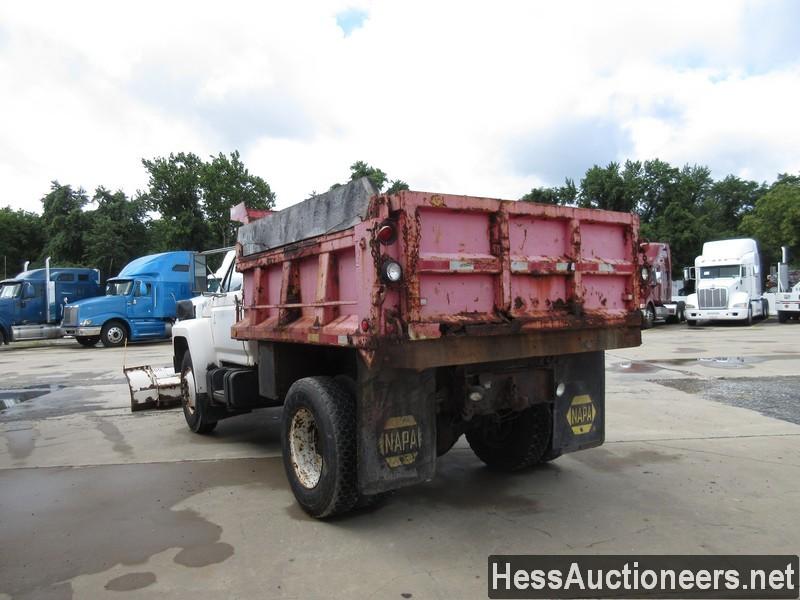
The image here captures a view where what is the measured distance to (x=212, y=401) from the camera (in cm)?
671

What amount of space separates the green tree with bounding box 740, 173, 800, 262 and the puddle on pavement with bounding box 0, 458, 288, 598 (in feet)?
143

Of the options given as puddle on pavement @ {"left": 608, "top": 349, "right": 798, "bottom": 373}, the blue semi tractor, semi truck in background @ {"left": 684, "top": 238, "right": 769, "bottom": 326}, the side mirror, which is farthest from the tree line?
the side mirror

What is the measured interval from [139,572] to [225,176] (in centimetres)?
4118

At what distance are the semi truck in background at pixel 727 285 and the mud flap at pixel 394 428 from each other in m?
24.2

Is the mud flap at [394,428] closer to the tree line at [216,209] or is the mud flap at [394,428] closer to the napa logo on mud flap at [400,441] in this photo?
the napa logo on mud flap at [400,441]

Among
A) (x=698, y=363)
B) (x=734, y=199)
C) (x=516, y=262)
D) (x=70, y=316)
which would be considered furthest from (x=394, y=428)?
(x=734, y=199)

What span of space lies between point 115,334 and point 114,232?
825 inches

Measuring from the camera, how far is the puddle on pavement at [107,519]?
3609 millimetres

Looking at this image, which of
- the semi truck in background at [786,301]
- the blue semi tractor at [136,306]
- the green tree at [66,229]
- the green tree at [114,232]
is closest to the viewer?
the blue semi tractor at [136,306]

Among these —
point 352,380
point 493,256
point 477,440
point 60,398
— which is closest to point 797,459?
point 477,440

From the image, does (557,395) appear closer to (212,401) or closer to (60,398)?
(212,401)

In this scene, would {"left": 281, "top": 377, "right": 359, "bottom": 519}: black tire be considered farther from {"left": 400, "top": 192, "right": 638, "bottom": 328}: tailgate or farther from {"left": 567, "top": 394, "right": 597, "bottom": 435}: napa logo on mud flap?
{"left": 567, "top": 394, "right": 597, "bottom": 435}: napa logo on mud flap

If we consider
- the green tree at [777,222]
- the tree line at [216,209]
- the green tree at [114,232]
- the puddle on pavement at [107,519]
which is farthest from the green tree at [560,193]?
the puddle on pavement at [107,519]

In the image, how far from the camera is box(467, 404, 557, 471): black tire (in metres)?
5.01
